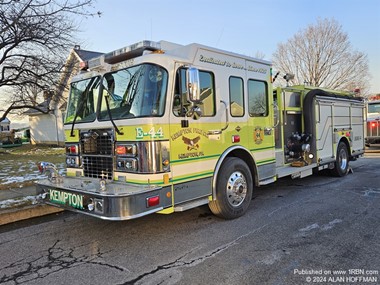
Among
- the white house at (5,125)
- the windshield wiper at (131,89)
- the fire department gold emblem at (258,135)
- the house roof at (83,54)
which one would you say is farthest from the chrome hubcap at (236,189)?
the white house at (5,125)

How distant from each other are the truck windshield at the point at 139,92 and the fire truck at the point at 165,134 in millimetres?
13

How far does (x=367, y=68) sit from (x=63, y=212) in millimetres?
28392

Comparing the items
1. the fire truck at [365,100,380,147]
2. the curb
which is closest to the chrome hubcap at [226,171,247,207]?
the curb

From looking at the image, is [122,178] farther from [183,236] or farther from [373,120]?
[373,120]

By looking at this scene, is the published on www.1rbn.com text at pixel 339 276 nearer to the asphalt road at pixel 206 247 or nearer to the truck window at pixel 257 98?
the asphalt road at pixel 206 247

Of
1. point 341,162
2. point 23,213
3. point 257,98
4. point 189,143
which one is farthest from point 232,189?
point 341,162

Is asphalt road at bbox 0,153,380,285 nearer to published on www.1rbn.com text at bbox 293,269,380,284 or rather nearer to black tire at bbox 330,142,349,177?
published on www.1rbn.com text at bbox 293,269,380,284

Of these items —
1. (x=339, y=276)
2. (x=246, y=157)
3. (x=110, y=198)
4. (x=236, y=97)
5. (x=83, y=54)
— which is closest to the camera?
(x=339, y=276)

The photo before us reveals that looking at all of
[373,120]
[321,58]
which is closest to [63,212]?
[373,120]

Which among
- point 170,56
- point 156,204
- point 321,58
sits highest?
point 321,58

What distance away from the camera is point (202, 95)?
474 cm

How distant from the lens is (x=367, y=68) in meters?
27.3

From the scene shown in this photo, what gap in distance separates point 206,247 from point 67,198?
1959mm

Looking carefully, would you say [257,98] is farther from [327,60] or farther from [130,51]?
[327,60]
